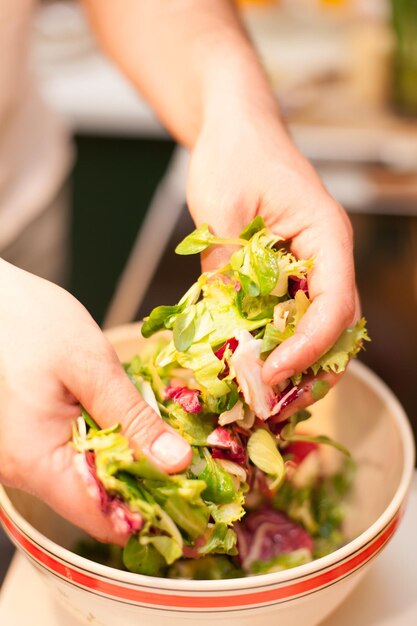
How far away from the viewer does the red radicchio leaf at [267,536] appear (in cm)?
93

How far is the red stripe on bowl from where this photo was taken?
0.74 meters

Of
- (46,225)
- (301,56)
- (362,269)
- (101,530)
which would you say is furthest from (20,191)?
(301,56)

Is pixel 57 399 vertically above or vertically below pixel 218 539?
above

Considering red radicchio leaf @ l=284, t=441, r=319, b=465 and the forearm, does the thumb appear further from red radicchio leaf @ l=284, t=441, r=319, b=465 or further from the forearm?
the forearm

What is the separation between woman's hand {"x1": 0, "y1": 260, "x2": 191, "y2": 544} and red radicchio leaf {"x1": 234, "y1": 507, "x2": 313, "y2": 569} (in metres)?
0.20

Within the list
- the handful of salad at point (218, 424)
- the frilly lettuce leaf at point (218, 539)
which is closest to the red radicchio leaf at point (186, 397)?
the handful of salad at point (218, 424)

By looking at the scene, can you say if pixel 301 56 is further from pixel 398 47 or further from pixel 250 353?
pixel 250 353

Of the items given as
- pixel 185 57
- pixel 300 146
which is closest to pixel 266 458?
pixel 185 57

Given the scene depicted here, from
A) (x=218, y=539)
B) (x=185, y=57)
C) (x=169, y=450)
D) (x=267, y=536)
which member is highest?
(x=185, y=57)

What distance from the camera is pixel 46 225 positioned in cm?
167

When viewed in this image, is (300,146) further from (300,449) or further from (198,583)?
(198,583)

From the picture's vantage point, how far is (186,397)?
861 mm

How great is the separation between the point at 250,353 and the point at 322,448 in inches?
12.8

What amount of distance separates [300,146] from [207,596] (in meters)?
1.61
